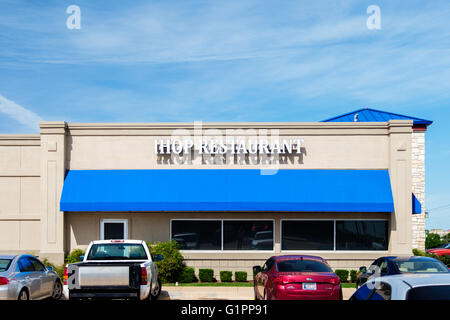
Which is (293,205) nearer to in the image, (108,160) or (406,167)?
(406,167)

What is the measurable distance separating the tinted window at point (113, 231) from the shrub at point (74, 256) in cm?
125

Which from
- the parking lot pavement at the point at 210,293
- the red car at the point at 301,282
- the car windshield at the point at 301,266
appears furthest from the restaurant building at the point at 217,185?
the red car at the point at 301,282

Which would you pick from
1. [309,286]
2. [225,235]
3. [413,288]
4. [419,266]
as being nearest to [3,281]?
[309,286]

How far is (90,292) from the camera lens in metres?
12.5

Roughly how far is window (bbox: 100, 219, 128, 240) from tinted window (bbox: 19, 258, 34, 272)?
311 inches

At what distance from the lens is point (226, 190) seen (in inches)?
854

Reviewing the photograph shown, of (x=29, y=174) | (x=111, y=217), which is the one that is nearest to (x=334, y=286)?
(x=111, y=217)

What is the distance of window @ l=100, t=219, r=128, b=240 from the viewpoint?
22.3 m

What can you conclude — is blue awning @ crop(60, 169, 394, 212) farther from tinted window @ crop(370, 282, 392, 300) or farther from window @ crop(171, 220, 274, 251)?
tinted window @ crop(370, 282, 392, 300)

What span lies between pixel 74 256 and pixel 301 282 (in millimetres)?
11840

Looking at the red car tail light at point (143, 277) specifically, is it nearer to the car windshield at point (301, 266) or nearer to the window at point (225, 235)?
the car windshield at point (301, 266)

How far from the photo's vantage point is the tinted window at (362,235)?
22.5 m

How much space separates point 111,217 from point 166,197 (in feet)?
8.87
